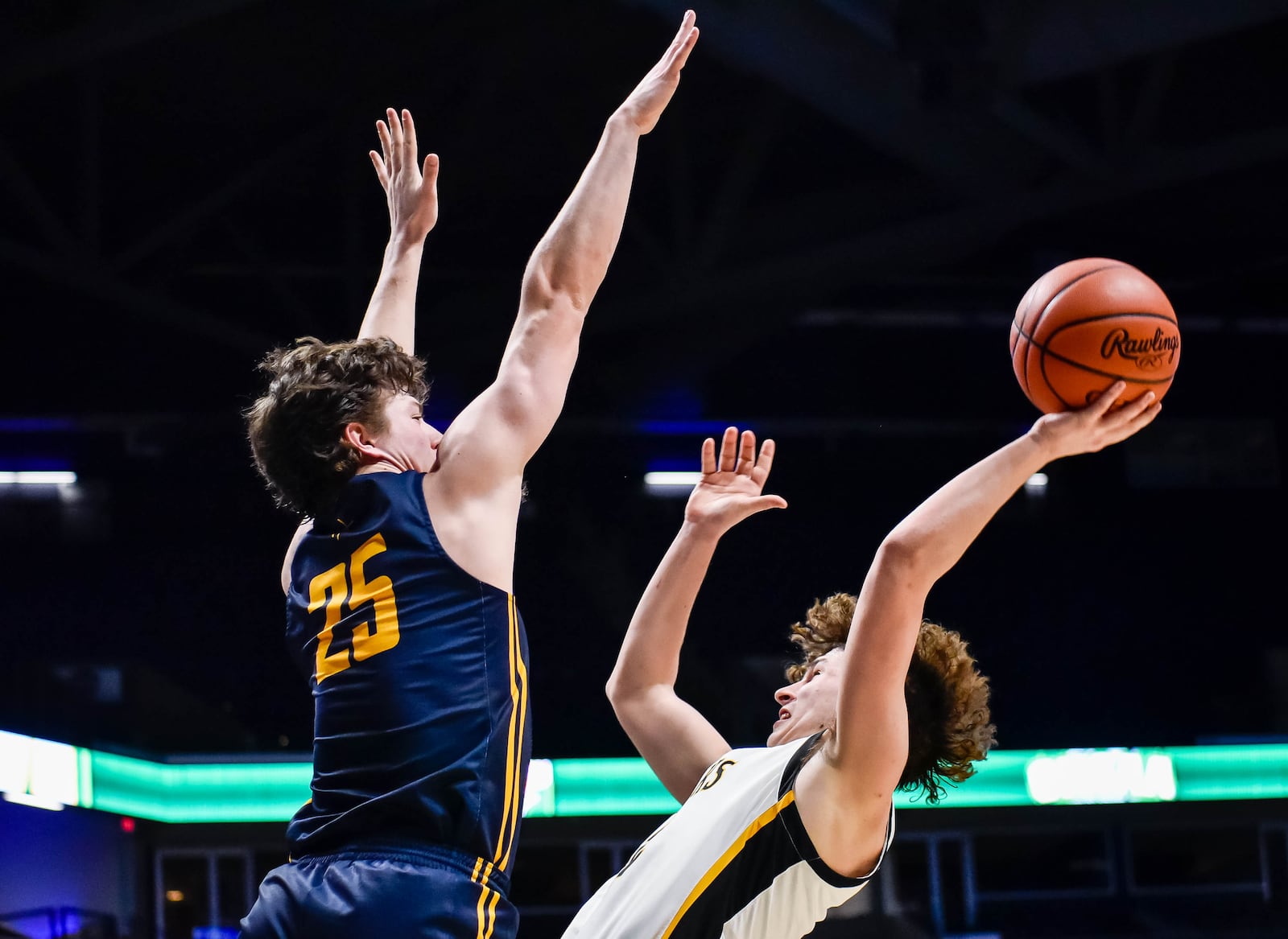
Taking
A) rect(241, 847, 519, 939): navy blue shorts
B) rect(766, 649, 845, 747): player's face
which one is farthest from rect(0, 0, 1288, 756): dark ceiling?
rect(241, 847, 519, 939): navy blue shorts

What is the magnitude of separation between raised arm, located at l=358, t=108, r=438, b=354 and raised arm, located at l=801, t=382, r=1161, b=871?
114 centimetres

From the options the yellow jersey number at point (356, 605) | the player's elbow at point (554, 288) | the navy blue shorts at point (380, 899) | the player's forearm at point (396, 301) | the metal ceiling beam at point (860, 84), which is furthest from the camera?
the metal ceiling beam at point (860, 84)

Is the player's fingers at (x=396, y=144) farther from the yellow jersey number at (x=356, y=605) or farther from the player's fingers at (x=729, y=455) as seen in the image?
the yellow jersey number at (x=356, y=605)

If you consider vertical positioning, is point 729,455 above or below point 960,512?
above

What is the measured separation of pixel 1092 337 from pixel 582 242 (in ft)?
2.95

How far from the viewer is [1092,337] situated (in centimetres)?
237

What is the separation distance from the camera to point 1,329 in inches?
421

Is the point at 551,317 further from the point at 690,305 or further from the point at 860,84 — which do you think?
the point at 690,305

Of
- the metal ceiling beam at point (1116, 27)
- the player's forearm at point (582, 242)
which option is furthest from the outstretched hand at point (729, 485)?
the metal ceiling beam at point (1116, 27)

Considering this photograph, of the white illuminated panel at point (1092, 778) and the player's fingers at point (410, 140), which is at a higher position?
the player's fingers at point (410, 140)

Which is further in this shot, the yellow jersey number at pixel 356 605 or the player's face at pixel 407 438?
the player's face at pixel 407 438

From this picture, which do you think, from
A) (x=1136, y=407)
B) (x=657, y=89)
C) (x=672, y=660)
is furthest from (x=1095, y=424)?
(x=672, y=660)

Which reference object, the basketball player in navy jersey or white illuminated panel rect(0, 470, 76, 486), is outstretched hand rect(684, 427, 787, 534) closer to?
the basketball player in navy jersey

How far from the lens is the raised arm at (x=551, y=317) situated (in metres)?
2.12
